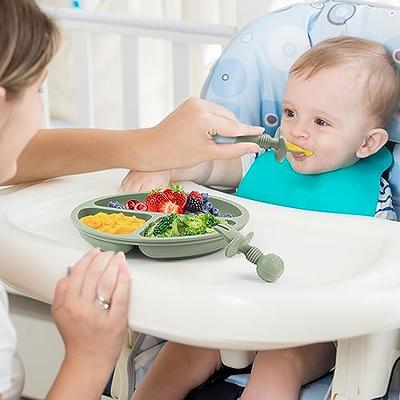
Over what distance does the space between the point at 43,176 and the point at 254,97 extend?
1.24 ft

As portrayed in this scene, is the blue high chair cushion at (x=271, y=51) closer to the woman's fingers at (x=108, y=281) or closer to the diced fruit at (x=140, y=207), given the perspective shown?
the diced fruit at (x=140, y=207)

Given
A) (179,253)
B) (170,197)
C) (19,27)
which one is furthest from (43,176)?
(19,27)

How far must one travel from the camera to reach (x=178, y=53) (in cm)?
212

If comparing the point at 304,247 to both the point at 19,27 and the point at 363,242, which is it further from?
the point at 19,27

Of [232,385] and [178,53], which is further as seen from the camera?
[178,53]

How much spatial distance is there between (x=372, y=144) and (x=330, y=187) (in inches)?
3.6

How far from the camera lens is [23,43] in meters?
1.01

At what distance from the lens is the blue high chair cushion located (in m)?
1.55

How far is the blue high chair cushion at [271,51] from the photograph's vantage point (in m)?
1.55

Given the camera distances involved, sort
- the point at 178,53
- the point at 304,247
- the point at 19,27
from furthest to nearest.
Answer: the point at 178,53, the point at 304,247, the point at 19,27

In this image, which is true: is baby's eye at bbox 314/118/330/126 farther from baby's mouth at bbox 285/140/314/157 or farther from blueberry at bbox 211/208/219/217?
blueberry at bbox 211/208/219/217

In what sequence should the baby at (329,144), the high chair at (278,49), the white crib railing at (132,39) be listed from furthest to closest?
the white crib railing at (132,39) → the high chair at (278,49) → the baby at (329,144)

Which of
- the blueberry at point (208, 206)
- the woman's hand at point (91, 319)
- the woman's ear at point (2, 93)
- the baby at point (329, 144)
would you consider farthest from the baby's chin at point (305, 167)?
the woman's ear at point (2, 93)

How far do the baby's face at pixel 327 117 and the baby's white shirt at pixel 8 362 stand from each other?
0.55 m
